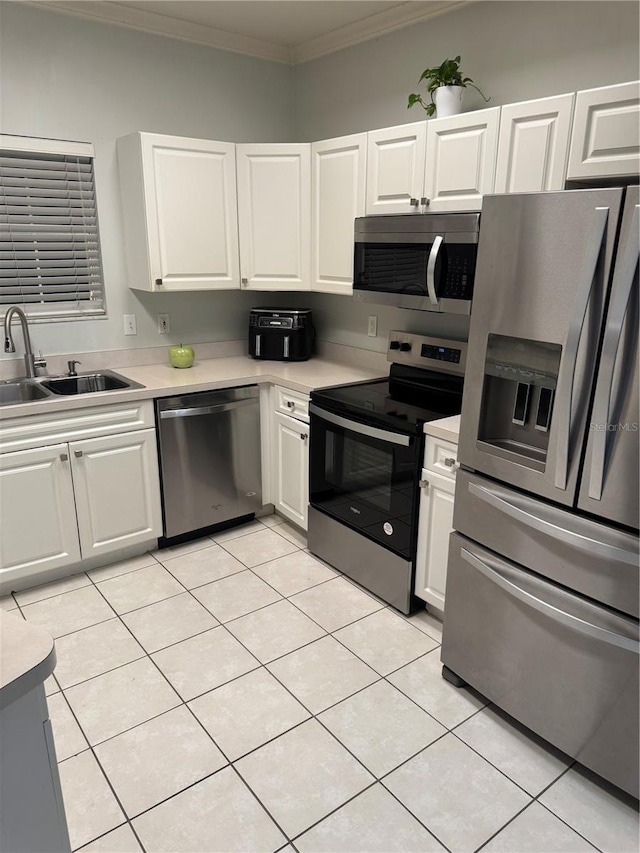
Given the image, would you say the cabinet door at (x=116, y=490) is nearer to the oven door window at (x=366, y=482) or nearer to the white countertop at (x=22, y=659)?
the oven door window at (x=366, y=482)

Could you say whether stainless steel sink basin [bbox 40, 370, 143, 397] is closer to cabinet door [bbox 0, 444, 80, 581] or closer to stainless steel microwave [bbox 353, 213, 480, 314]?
cabinet door [bbox 0, 444, 80, 581]

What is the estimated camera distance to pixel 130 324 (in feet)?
10.8

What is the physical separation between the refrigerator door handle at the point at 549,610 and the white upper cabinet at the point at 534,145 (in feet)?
4.30

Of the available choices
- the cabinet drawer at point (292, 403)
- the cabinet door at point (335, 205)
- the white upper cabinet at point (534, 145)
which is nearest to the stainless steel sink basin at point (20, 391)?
the cabinet drawer at point (292, 403)

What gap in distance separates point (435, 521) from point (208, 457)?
1.32m

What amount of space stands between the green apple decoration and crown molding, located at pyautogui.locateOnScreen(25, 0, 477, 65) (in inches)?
64.3

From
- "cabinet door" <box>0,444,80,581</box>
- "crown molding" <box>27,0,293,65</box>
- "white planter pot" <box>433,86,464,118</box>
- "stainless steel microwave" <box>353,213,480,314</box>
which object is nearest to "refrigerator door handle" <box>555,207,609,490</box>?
"stainless steel microwave" <box>353,213,480,314</box>

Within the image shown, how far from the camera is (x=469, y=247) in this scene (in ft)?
7.28

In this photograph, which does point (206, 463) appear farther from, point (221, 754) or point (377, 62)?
point (377, 62)

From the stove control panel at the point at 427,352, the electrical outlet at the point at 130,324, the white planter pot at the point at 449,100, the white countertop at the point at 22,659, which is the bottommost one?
the white countertop at the point at 22,659

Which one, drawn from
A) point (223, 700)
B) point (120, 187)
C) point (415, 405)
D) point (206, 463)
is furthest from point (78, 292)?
point (223, 700)

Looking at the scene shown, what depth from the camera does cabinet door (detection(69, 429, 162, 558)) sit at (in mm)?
2730

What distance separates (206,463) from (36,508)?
842 millimetres

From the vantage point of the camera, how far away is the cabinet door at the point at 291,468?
3041mm
